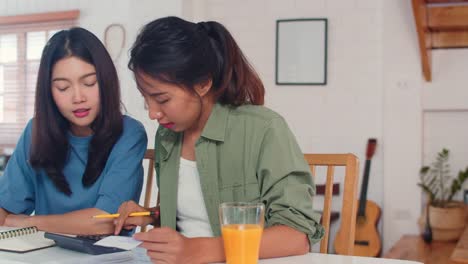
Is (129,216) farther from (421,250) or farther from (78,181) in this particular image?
(421,250)

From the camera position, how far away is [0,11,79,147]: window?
5.19m

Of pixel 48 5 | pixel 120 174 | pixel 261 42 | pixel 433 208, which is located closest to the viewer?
pixel 120 174

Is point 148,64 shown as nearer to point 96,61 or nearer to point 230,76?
point 230,76

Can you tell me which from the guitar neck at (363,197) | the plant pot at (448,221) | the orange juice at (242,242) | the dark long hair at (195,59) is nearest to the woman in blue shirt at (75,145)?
the dark long hair at (195,59)

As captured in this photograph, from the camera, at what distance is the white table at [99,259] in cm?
115

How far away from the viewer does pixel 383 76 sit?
400 cm

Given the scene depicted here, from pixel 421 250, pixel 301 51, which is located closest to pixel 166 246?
pixel 421 250

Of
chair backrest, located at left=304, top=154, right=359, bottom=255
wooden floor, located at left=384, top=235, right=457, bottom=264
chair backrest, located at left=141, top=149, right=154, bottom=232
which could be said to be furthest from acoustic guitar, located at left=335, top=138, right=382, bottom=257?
chair backrest, located at left=304, top=154, right=359, bottom=255

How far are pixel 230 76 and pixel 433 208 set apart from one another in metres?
2.64

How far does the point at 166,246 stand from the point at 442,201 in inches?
120

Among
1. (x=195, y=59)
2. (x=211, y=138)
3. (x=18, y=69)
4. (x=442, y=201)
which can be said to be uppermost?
(x=18, y=69)

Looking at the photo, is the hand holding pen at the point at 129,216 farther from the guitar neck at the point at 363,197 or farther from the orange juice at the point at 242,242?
the guitar neck at the point at 363,197

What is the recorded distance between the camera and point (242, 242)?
3.40 ft

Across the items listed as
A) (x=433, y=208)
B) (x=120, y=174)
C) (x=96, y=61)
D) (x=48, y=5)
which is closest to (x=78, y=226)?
(x=120, y=174)
